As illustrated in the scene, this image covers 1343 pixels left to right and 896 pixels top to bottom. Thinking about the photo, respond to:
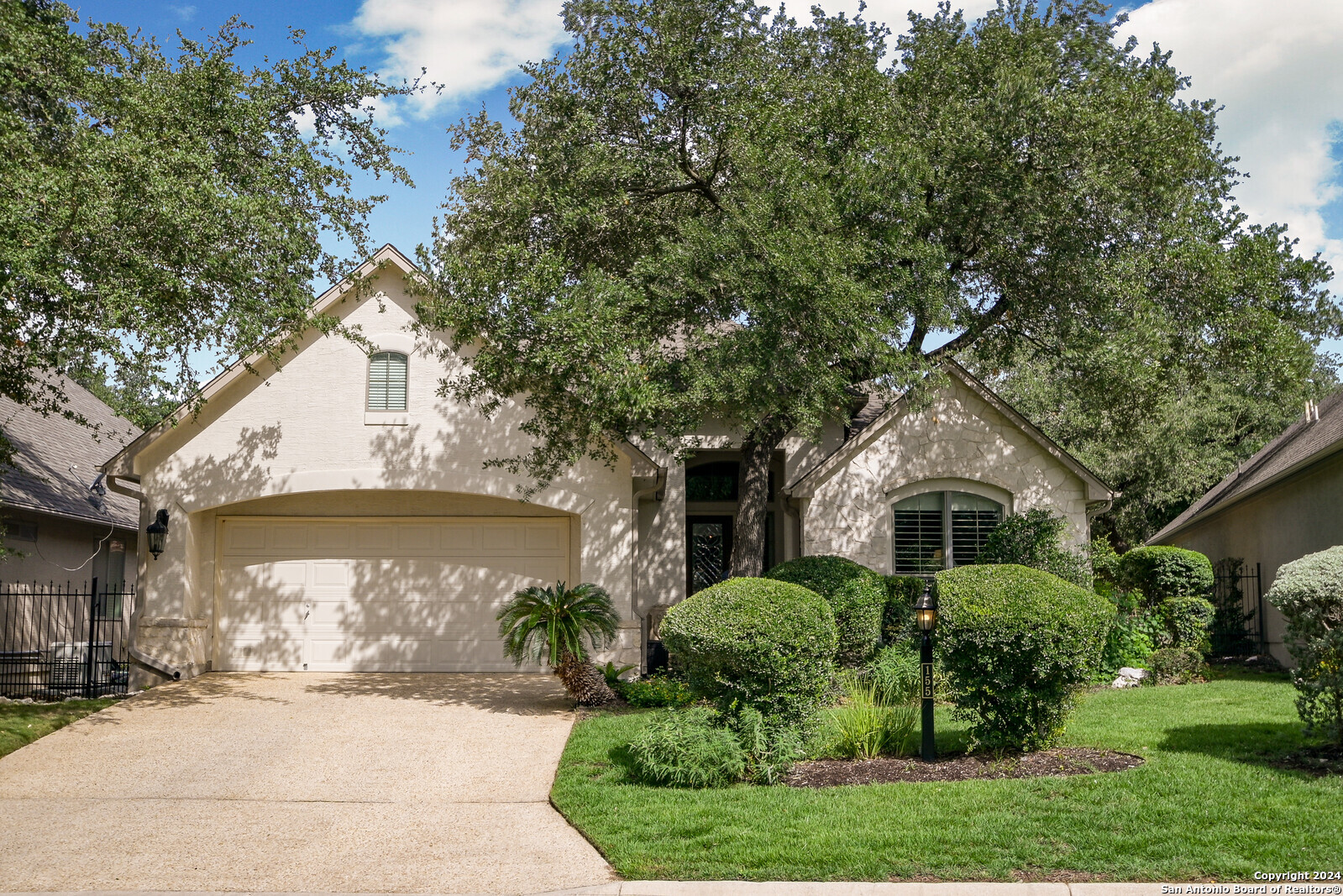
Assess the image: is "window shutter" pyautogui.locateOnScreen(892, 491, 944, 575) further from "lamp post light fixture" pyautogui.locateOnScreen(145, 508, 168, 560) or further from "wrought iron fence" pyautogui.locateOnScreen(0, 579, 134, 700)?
"wrought iron fence" pyautogui.locateOnScreen(0, 579, 134, 700)

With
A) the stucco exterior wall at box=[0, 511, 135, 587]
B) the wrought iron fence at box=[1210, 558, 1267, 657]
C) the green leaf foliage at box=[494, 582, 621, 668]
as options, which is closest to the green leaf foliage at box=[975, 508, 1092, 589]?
the wrought iron fence at box=[1210, 558, 1267, 657]

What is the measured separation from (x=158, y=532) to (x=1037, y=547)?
12.9 metres

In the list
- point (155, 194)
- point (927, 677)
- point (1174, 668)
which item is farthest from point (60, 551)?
→ point (1174, 668)

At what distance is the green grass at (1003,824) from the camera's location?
20.5 feet

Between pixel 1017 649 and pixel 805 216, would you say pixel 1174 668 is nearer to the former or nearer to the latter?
pixel 1017 649

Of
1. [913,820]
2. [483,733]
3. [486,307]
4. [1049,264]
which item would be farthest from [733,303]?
[913,820]

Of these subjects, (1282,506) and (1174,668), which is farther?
(1282,506)

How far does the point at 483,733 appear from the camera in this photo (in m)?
11.4

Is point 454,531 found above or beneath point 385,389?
beneath

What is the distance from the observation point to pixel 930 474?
16156 mm

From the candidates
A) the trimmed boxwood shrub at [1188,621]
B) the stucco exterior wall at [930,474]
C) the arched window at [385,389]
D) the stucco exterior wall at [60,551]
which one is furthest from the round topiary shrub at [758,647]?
the stucco exterior wall at [60,551]

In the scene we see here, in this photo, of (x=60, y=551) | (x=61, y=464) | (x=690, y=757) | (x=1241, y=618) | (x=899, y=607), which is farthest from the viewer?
(x=61, y=464)

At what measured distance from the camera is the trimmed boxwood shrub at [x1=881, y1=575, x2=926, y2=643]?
14086 mm

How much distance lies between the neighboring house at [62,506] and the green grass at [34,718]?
3.83m
